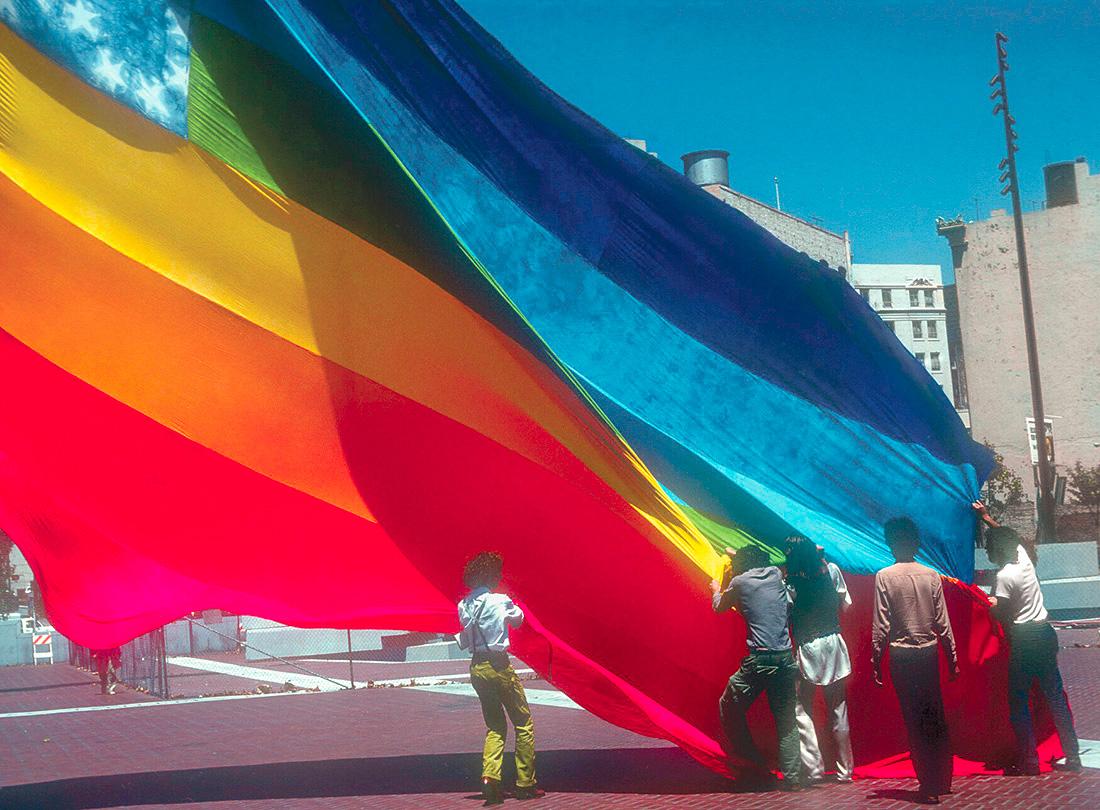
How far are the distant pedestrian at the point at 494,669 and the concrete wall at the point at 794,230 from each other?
183 feet

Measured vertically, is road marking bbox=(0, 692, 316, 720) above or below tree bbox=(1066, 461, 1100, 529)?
below

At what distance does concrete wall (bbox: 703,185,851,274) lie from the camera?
64438 mm

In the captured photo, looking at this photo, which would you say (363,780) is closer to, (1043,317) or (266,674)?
(266,674)

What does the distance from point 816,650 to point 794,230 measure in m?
60.7

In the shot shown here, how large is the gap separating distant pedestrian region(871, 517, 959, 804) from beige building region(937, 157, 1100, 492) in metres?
57.8

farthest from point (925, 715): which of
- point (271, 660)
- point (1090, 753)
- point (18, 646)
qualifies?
point (18, 646)

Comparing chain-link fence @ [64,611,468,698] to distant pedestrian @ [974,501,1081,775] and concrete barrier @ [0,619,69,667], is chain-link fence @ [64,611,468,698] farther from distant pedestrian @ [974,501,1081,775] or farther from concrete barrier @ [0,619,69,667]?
distant pedestrian @ [974,501,1081,775]

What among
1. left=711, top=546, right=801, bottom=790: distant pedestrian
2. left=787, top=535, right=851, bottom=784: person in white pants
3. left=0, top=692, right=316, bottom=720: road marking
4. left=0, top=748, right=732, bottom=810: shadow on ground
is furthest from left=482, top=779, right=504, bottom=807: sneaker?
left=0, top=692, right=316, bottom=720: road marking

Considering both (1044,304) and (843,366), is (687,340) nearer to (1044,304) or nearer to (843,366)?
(843,366)

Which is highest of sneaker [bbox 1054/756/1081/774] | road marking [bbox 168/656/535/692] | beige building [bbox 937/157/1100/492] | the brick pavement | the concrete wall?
the concrete wall

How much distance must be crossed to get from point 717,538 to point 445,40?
399 centimetres

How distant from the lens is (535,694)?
16500mm

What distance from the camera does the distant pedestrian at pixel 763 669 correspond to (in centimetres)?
814

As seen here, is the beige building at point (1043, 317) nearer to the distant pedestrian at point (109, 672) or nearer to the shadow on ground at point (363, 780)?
the distant pedestrian at point (109, 672)
